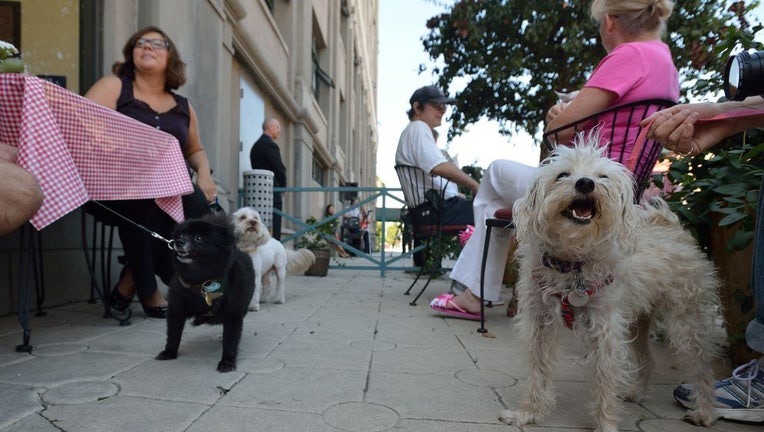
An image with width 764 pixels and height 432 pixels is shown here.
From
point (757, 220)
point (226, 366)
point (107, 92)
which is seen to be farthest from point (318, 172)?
point (757, 220)

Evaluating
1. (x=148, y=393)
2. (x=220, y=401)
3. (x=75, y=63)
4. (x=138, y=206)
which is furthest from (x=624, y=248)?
(x=75, y=63)

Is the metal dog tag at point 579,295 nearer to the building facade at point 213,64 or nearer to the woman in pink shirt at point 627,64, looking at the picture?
the woman in pink shirt at point 627,64

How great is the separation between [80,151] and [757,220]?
3.19 meters

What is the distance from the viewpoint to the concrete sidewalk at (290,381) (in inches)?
71.0

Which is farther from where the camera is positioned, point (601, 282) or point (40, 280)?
point (40, 280)

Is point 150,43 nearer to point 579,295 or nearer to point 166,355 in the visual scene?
point 166,355

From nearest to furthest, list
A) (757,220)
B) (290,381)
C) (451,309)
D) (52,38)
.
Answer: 1. (757,220)
2. (290,381)
3. (451,309)
4. (52,38)

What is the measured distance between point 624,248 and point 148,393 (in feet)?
6.50

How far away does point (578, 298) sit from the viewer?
189cm

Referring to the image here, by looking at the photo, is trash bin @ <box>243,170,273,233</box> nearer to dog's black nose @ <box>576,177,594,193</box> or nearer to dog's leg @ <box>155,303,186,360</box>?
dog's leg @ <box>155,303,186,360</box>

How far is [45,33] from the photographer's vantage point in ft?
14.2

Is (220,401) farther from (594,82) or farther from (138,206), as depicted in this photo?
(594,82)

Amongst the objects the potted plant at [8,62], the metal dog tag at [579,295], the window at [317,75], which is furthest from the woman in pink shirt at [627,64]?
the window at [317,75]

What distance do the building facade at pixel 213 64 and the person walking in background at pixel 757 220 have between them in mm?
4087
